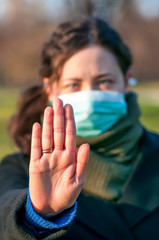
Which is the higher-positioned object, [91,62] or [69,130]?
[91,62]

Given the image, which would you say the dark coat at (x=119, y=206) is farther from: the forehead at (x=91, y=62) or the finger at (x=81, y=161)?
the forehead at (x=91, y=62)

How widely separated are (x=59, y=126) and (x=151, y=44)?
60.3ft

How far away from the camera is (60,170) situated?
1611 mm

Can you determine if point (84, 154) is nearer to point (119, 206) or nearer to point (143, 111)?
point (119, 206)

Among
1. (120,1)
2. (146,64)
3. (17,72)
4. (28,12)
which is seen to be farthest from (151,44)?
(28,12)

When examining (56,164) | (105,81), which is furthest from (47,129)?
(105,81)

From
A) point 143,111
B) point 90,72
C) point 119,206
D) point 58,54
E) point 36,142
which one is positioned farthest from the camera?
point 143,111

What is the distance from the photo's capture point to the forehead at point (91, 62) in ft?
8.04

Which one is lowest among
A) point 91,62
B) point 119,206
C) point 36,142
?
point 119,206

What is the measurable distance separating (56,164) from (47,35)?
3.47 m

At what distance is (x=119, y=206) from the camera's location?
89.4 inches

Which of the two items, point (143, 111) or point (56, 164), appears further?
point (143, 111)

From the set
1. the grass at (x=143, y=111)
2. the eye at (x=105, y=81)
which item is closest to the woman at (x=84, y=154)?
the eye at (x=105, y=81)

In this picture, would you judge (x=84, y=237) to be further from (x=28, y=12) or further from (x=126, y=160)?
(x=28, y=12)
